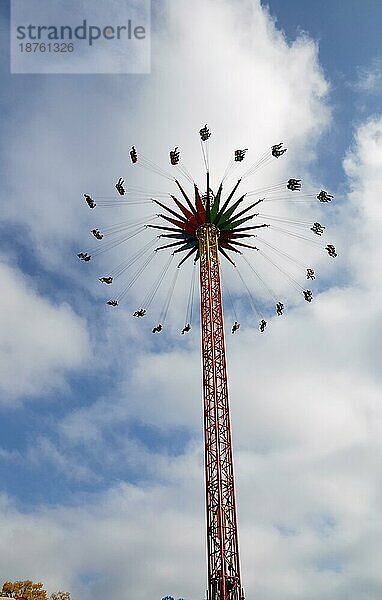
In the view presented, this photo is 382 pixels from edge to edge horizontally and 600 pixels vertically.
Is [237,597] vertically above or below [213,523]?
below

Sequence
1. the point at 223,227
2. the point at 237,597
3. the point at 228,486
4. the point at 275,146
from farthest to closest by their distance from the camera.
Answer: the point at 223,227 < the point at 275,146 < the point at 228,486 < the point at 237,597

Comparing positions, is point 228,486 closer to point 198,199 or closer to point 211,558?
point 211,558

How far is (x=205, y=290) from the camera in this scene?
5234 cm

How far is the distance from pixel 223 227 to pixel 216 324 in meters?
7.88

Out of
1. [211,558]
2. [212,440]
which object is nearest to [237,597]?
[211,558]

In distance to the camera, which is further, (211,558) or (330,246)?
(330,246)

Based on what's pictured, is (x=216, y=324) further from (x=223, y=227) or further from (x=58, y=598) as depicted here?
(x=58, y=598)

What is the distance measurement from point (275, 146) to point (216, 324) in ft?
47.9

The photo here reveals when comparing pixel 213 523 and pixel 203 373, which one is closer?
pixel 213 523

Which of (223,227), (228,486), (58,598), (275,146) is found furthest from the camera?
(58,598)

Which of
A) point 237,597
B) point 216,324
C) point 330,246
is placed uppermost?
point 330,246

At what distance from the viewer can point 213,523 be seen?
43.9 metres

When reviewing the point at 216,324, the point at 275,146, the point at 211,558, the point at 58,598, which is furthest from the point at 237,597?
the point at 58,598

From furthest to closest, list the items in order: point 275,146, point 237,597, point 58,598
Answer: point 58,598
point 275,146
point 237,597
